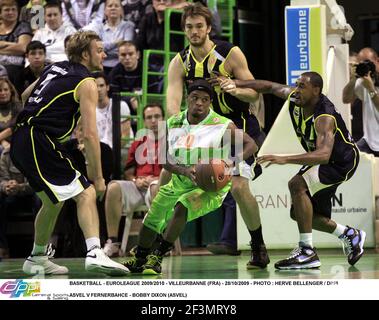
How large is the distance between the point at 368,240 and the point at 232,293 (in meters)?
4.40

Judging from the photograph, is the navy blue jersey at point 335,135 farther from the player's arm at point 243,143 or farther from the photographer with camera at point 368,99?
the photographer with camera at point 368,99

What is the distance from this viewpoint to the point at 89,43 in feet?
22.9

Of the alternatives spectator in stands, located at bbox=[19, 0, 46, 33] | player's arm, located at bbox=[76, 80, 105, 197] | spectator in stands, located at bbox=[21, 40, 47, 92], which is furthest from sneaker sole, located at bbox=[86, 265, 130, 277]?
spectator in stands, located at bbox=[19, 0, 46, 33]

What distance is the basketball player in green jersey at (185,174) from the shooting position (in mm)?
6852

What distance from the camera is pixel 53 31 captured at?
11641 millimetres

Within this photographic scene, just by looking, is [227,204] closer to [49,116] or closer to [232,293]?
A: [49,116]

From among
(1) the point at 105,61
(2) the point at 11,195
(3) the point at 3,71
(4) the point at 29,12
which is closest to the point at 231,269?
(2) the point at 11,195

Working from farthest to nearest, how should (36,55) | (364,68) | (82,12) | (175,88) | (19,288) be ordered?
(82,12) < (36,55) < (364,68) < (175,88) < (19,288)

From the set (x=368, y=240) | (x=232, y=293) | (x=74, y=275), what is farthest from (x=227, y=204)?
(x=232, y=293)

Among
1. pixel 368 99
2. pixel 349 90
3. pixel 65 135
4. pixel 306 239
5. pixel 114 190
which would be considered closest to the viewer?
pixel 65 135

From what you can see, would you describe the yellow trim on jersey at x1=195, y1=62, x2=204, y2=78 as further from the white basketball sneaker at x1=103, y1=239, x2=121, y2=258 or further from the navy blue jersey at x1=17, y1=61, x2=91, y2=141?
the white basketball sneaker at x1=103, y1=239, x2=121, y2=258

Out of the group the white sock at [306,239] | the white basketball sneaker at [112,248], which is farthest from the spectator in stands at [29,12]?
the white sock at [306,239]

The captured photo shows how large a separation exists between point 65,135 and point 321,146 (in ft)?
7.00

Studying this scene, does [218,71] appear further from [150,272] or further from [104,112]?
[104,112]
